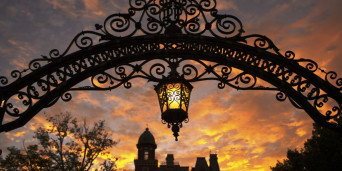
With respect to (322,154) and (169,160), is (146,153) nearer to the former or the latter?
(169,160)

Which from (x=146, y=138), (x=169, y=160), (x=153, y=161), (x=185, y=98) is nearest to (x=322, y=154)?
(x=185, y=98)

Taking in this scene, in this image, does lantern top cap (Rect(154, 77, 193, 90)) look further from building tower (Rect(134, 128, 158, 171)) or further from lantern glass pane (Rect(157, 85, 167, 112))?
building tower (Rect(134, 128, 158, 171))

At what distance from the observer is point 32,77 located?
500 centimetres

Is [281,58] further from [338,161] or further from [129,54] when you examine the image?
[338,161]

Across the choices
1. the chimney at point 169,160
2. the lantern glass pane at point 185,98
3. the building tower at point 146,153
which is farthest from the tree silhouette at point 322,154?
the building tower at point 146,153

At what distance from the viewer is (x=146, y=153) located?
1940 inches

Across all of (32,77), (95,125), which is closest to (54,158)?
(95,125)

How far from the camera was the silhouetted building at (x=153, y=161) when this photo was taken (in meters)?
46.4

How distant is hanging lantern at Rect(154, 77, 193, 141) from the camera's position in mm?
4766

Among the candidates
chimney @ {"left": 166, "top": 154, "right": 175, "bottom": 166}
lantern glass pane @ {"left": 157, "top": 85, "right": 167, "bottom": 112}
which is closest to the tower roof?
chimney @ {"left": 166, "top": 154, "right": 175, "bottom": 166}

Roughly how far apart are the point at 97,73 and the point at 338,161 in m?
21.6

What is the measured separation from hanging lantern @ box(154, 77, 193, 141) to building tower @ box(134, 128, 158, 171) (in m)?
43.9

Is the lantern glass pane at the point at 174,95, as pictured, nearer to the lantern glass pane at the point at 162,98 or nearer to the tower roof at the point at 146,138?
the lantern glass pane at the point at 162,98

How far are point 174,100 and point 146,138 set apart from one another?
46669mm
